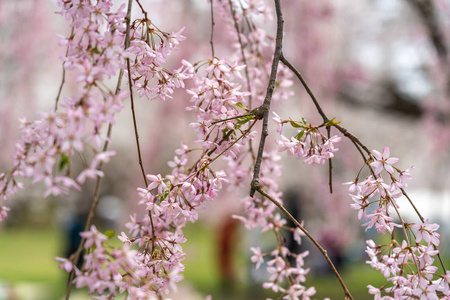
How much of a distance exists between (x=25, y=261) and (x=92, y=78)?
10.5 metres

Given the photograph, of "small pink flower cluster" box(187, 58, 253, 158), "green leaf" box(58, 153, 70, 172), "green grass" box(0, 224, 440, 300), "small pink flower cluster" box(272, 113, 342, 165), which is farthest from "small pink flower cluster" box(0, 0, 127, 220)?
"green grass" box(0, 224, 440, 300)

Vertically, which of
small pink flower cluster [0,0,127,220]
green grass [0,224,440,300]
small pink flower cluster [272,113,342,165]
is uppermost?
green grass [0,224,440,300]

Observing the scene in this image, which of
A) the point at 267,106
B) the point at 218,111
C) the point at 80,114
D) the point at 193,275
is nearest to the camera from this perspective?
the point at 80,114

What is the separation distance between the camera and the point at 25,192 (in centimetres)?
1714

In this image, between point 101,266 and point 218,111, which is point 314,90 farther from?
point 101,266

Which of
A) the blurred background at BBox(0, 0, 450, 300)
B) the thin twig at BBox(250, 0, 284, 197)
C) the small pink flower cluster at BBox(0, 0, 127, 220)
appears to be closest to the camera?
the small pink flower cluster at BBox(0, 0, 127, 220)

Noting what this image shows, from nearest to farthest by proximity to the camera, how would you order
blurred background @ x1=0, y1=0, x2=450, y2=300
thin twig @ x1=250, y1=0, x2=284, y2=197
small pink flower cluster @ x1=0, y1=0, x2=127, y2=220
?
small pink flower cluster @ x1=0, y1=0, x2=127, y2=220
thin twig @ x1=250, y1=0, x2=284, y2=197
blurred background @ x1=0, y1=0, x2=450, y2=300

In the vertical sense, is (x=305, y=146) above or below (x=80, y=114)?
above

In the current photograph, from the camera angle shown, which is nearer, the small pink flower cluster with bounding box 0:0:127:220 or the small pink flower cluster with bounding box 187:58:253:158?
the small pink flower cluster with bounding box 0:0:127:220

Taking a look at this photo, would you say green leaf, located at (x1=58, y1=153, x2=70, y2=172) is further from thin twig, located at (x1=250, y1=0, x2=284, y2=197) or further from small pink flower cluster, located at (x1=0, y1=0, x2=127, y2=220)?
thin twig, located at (x1=250, y1=0, x2=284, y2=197)

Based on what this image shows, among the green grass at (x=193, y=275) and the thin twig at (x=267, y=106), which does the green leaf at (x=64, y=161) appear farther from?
the green grass at (x=193, y=275)

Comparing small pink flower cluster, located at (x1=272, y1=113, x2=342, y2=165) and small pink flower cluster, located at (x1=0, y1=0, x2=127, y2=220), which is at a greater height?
small pink flower cluster, located at (x1=272, y1=113, x2=342, y2=165)

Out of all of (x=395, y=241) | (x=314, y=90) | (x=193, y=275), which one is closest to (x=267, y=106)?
(x=395, y=241)

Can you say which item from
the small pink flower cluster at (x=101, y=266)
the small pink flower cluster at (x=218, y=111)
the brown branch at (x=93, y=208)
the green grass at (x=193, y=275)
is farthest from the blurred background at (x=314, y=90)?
the small pink flower cluster at (x=101, y=266)
